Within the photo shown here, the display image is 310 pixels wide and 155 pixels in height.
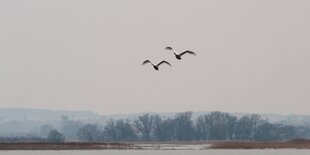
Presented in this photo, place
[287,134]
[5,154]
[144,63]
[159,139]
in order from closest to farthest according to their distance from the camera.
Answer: [144,63] < [5,154] < [159,139] < [287,134]

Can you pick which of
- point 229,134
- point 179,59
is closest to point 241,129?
point 229,134

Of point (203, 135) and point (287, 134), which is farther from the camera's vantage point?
point (287, 134)

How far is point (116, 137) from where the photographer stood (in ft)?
610

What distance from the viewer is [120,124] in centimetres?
18800

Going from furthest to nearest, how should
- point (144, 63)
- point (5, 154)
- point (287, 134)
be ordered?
point (287, 134)
point (5, 154)
point (144, 63)

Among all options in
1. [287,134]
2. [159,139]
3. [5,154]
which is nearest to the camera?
[5,154]

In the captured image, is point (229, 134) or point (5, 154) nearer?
point (5, 154)

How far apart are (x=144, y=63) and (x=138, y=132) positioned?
151 m

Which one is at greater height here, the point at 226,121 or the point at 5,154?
the point at 226,121

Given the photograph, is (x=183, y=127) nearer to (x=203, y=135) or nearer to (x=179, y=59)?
(x=203, y=135)

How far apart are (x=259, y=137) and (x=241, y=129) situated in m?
4.53

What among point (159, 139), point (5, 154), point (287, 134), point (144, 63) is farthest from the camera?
point (287, 134)

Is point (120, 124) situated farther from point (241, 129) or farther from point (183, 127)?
point (241, 129)

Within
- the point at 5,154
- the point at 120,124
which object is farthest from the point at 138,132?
the point at 5,154
